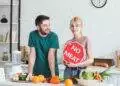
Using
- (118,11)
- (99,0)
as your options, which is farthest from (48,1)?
(118,11)

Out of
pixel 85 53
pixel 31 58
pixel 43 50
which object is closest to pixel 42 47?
pixel 43 50

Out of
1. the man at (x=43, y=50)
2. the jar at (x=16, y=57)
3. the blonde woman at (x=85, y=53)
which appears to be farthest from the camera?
the jar at (x=16, y=57)

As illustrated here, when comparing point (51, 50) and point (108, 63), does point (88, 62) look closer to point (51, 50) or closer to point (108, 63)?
point (51, 50)

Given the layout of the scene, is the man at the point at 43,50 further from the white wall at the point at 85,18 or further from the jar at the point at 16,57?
the white wall at the point at 85,18

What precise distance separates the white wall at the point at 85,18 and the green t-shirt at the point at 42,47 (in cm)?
206

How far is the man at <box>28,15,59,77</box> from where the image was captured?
325 centimetres

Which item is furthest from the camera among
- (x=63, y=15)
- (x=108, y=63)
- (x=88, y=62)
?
(x=63, y=15)

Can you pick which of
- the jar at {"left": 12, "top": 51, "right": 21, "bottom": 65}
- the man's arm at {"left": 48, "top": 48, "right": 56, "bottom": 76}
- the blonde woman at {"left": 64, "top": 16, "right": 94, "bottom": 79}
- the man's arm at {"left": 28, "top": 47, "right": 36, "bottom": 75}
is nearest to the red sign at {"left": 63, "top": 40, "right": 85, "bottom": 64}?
the blonde woman at {"left": 64, "top": 16, "right": 94, "bottom": 79}

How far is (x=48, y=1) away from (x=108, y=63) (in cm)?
157

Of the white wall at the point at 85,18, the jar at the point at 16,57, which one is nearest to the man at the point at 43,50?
the jar at the point at 16,57

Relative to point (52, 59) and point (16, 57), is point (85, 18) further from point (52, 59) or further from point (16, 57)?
point (52, 59)

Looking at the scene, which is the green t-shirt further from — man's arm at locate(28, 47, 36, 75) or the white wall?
the white wall

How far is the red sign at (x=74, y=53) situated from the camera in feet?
9.89

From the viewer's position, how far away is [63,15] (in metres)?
5.50
